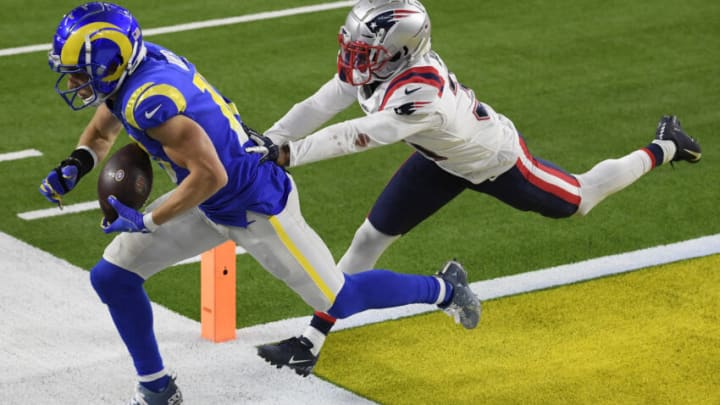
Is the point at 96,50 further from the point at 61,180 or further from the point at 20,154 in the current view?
the point at 20,154

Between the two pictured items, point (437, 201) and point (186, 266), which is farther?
point (186, 266)

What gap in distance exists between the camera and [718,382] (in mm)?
6203

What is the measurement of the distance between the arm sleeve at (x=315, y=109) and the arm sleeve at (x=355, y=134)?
1.93 feet

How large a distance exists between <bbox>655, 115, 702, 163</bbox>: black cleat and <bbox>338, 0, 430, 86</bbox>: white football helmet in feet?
6.03

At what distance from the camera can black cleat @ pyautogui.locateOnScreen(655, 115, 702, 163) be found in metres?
7.40

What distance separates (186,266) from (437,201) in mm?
1695

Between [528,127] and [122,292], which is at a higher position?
[122,292]

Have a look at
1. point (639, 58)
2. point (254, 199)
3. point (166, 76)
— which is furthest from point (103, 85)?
point (639, 58)

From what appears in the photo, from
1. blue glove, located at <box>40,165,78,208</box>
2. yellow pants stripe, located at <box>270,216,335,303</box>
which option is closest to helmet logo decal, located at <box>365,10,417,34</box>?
yellow pants stripe, located at <box>270,216,335,303</box>

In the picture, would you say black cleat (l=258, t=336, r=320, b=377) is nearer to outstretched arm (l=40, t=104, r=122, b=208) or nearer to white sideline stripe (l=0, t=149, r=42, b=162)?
outstretched arm (l=40, t=104, r=122, b=208)

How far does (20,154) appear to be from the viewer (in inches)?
360

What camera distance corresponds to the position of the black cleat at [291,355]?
630cm

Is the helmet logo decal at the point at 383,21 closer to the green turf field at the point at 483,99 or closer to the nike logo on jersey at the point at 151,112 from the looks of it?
the nike logo on jersey at the point at 151,112

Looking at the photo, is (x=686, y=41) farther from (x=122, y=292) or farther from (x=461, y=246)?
(x=122, y=292)
